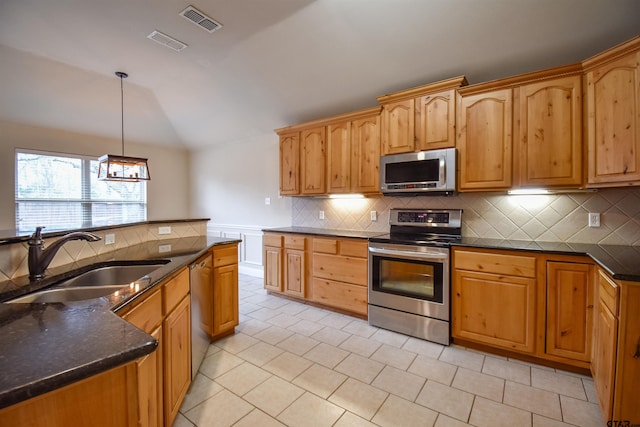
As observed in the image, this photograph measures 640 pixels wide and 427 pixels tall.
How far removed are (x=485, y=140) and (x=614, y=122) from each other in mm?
823

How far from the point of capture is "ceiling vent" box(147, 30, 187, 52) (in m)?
2.92

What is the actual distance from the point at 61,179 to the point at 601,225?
6.88 metres

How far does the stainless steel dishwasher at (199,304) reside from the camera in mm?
2061

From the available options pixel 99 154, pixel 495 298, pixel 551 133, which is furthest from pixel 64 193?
pixel 551 133

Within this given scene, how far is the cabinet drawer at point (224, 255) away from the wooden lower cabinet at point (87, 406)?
1.54 m

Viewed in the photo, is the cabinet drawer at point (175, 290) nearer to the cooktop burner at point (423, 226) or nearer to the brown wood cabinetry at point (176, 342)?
the brown wood cabinetry at point (176, 342)

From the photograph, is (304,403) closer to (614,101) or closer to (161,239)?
(161,239)

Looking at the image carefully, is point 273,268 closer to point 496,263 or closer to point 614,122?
point 496,263

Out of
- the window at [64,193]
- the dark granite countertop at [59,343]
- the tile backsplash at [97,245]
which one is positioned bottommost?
the dark granite countertop at [59,343]

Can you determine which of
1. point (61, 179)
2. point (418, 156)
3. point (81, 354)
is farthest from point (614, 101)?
point (61, 179)

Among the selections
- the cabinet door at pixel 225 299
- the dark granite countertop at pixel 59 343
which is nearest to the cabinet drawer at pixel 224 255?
the cabinet door at pixel 225 299

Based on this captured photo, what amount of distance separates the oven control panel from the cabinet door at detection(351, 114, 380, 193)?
16.3 inches

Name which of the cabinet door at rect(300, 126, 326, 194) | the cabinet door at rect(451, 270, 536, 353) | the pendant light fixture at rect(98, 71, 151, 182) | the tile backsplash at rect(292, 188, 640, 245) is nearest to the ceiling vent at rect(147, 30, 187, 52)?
the pendant light fixture at rect(98, 71, 151, 182)

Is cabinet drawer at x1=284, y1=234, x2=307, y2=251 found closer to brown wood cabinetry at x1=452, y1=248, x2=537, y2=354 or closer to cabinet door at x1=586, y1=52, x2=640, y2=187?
brown wood cabinetry at x1=452, y1=248, x2=537, y2=354
